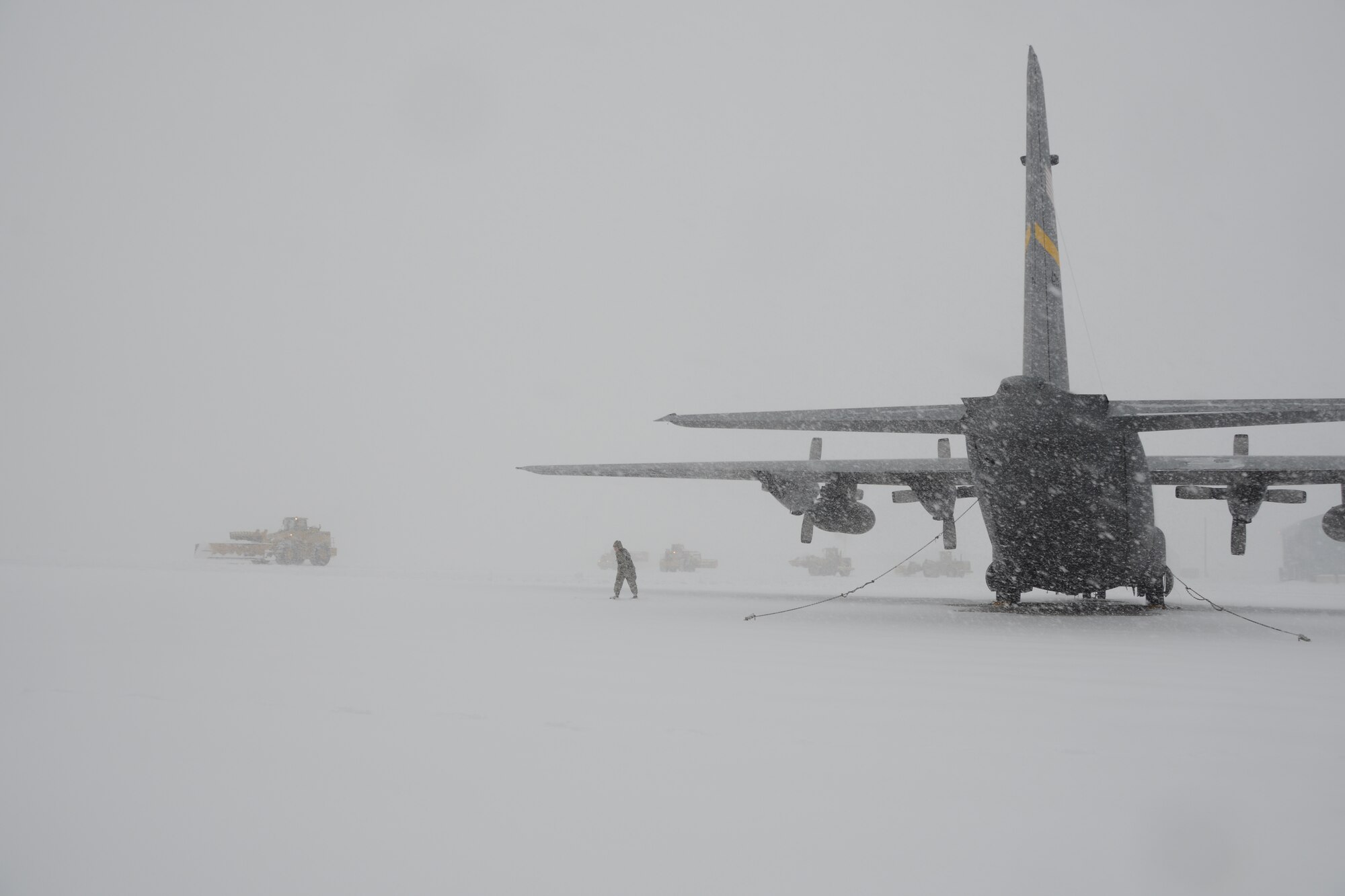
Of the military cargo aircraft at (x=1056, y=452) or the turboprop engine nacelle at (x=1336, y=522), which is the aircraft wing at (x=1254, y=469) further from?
the turboprop engine nacelle at (x=1336, y=522)

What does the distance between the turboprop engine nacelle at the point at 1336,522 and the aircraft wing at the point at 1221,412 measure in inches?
195

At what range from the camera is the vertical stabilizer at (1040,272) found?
9.68 metres

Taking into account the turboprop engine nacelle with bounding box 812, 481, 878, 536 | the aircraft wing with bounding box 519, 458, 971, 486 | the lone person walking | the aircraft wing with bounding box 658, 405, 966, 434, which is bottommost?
the lone person walking

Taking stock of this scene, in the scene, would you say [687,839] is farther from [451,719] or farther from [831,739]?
[451,719]

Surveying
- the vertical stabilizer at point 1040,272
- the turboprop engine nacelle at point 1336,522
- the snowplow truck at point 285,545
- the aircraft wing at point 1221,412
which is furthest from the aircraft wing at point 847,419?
the snowplow truck at point 285,545

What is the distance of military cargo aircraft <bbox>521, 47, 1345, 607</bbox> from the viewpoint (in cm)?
879

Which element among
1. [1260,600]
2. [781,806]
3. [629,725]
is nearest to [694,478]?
[629,725]

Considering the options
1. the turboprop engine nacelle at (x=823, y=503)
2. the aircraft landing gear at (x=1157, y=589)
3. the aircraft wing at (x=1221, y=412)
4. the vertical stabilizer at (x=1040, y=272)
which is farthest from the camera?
the turboprop engine nacelle at (x=823, y=503)

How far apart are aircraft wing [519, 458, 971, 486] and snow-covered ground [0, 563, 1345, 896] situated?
565 cm

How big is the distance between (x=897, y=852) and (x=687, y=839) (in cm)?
Answer: 69

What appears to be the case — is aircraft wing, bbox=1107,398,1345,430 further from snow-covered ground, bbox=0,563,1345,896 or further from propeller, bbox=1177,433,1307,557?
propeller, bbox=1177,433,1307,557

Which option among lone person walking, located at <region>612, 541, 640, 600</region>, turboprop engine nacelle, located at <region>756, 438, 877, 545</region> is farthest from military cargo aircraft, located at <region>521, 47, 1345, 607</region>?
lone person walking, located at <region>612, 541, 640, 600</region>

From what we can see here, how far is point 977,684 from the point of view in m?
5.37

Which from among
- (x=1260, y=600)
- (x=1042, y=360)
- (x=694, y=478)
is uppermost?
(x=1042, y=360)
